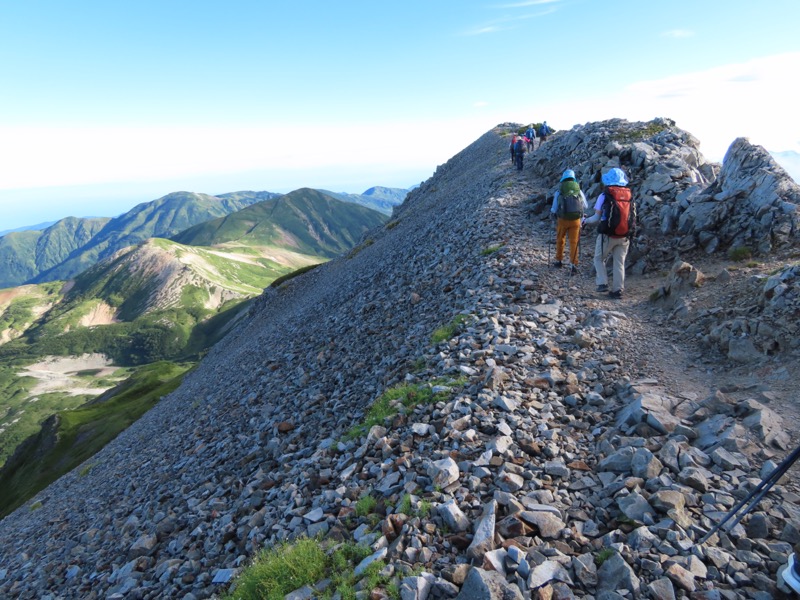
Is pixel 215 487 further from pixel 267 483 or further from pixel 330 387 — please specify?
pixel 330 387

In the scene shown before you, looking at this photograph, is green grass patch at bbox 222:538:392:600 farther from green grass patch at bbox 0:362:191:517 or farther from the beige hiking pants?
green grass patch at bbox 0:362:191:517

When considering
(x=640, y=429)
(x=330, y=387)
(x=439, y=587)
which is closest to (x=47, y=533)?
(x=330, y=387)

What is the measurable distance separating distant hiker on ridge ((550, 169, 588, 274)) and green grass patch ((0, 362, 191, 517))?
62693mm

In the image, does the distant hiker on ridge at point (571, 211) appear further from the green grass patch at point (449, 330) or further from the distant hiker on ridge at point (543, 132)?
the distant hiker on ridge at point (543, 132)

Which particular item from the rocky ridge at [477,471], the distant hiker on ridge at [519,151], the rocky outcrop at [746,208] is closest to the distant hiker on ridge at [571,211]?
the rocky ridge at [477,471]

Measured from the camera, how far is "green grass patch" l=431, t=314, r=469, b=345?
13820mm

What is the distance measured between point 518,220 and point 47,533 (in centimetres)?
2946

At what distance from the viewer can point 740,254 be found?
15023 mm

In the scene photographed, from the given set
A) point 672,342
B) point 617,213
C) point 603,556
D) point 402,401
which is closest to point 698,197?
point 617,213

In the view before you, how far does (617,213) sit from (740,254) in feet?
15.4

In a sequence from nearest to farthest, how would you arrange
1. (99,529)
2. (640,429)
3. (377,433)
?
(640,429) → (377,433) → (99,529)

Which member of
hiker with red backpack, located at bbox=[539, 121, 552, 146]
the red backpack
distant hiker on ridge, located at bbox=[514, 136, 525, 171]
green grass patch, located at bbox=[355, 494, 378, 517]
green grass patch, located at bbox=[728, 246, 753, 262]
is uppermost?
hiker with red backpack, located at bbox=[539, 121, 552, 146]

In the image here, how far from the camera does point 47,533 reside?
65.2 feet

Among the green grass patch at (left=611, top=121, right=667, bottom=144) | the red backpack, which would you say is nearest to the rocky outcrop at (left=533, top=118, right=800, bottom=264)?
the red backpack
